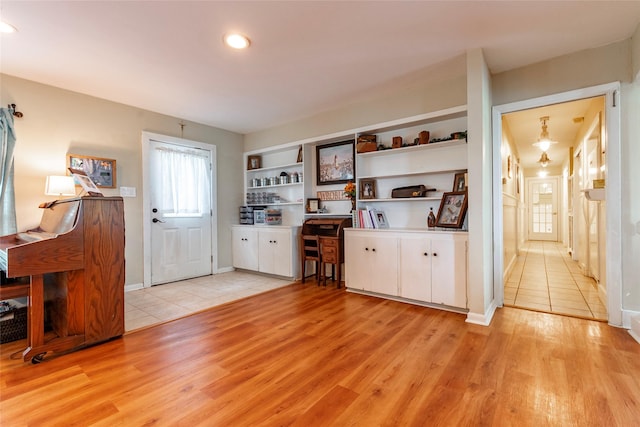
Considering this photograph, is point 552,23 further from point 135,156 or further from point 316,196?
point 135,156

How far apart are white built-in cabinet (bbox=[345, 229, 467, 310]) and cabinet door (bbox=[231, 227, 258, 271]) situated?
1.66 m

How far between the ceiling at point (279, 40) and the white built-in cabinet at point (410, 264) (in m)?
1.68

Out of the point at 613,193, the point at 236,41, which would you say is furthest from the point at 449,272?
the point at 236,41

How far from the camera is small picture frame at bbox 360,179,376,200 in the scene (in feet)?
11.8

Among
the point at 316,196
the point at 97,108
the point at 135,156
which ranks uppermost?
the point at 97,108

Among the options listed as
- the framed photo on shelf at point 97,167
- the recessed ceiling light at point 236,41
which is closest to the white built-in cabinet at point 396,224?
the recessed ceiling light at point 236,41

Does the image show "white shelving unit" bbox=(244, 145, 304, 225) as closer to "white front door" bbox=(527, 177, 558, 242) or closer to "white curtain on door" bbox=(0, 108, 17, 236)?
"white curtain on door" bbox=(0, 108, 17, 236)

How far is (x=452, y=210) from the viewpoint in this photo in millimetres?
2936

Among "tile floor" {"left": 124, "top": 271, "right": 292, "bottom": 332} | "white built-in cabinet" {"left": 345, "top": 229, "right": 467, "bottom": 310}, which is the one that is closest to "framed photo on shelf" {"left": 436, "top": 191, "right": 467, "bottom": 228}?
"white built-in cabinet" {"left": 345, "top": 229, "right": 467, "bottom": 310}

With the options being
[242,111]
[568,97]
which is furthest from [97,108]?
[568,97]

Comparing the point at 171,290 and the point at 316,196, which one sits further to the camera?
the point at 316,196

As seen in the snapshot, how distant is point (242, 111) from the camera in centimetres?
395

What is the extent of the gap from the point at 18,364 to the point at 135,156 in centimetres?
260

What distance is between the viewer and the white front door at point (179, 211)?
155 inches
